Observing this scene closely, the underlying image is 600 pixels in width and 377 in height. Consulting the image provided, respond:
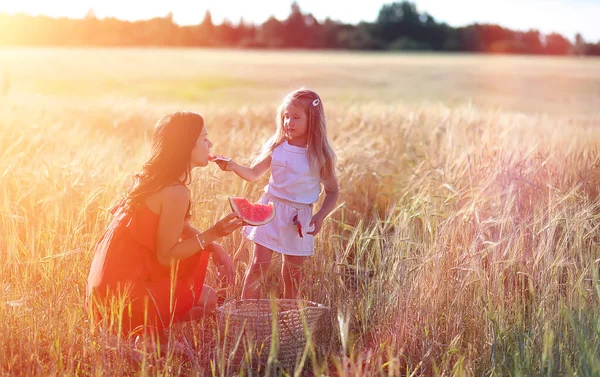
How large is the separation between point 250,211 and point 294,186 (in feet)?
1.89

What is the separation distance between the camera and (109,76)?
3775 centimetres

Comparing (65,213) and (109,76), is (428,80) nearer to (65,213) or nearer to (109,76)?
(109,76)

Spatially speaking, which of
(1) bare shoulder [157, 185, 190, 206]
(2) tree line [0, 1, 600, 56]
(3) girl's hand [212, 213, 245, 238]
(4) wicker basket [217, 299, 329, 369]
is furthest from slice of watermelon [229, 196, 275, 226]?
(2) tree line [0, 1, 600, 56]

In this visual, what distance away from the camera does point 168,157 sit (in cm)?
296

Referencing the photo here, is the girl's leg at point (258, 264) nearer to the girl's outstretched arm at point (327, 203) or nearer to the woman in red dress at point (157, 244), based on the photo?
the girl's outstretched arm at point (327, 203)

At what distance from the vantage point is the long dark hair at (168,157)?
294 cm

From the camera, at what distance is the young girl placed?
347cm

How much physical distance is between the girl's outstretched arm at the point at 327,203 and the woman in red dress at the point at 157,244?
57cm

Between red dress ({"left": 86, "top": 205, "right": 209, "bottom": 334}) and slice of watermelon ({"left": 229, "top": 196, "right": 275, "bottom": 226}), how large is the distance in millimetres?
285

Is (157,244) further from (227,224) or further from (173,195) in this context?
(227,224)

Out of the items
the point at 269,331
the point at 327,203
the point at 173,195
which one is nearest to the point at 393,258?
the point at 327,203

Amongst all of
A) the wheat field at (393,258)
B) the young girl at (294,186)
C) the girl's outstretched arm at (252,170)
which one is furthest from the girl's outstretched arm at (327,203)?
the girl's outstretched arm at (252,170)

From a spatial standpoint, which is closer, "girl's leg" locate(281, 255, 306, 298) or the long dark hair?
the long dark hair

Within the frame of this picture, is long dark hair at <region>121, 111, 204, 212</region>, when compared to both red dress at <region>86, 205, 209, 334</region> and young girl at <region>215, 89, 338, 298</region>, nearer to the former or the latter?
red dress at <region>86, 205, 209, 334</region>
